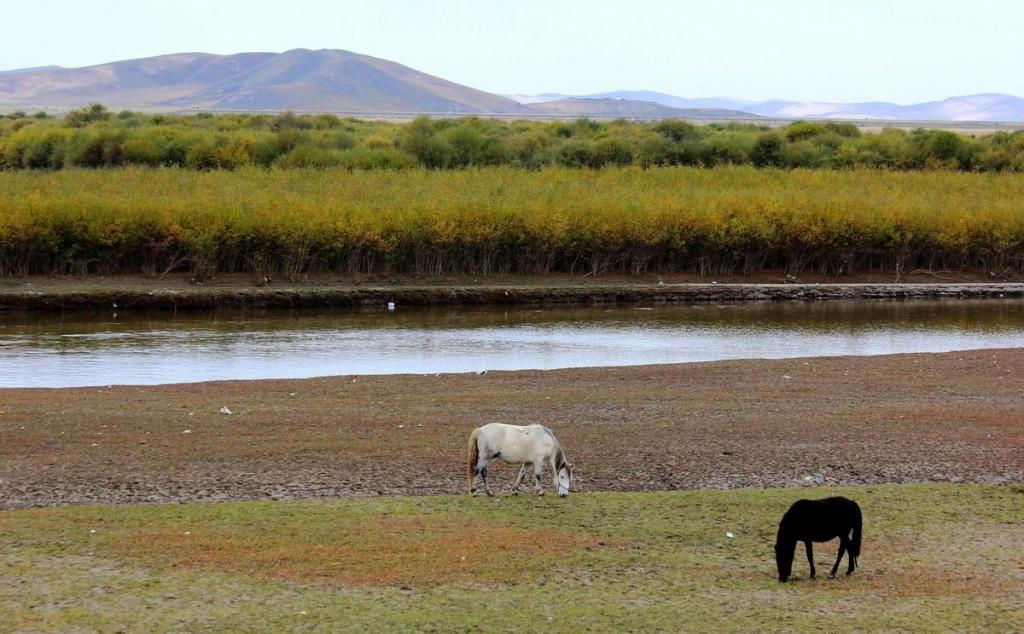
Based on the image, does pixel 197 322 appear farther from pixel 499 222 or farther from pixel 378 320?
pixel 499 222

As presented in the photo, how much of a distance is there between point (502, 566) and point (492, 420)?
8316mm

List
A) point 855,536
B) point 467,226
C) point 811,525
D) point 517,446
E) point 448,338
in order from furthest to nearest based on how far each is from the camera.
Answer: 1. point 467,226
2. point 448,338
3. point 517,446
4. point 855,536
5. point 811,525

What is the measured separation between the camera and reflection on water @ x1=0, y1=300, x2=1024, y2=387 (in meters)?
30.1

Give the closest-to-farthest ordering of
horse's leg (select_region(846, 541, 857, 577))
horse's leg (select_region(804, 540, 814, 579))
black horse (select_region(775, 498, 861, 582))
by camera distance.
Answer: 1. black horse (select_region(775, 498, 861, 582))
2. horse's leg (select_region(804, 540, 814, 579))
3. horse's leg (select_region(846, 541, 857, 577))

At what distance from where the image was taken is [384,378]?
83.9ft

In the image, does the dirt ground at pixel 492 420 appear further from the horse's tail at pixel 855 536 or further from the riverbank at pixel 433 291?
the riverbank at pixel 433 291

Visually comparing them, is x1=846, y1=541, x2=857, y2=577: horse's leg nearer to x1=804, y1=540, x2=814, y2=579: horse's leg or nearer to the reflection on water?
x1=804, y1=540, x2=814, y2=579: horse's leg

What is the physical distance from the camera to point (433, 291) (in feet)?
164

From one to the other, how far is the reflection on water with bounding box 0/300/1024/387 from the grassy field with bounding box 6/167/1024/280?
7.52 m

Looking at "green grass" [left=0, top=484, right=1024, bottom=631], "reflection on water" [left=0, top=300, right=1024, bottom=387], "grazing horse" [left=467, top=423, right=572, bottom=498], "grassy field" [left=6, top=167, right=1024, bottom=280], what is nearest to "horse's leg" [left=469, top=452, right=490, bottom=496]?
"grazing horse" [left=467, top=423, right=572, bottom=498]

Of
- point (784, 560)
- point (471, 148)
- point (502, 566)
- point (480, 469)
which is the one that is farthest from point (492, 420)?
point (471, 148)

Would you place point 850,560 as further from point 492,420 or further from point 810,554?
point 492,420

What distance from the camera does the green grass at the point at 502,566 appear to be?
932cm

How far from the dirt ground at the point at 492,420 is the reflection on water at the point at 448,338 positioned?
581cm
